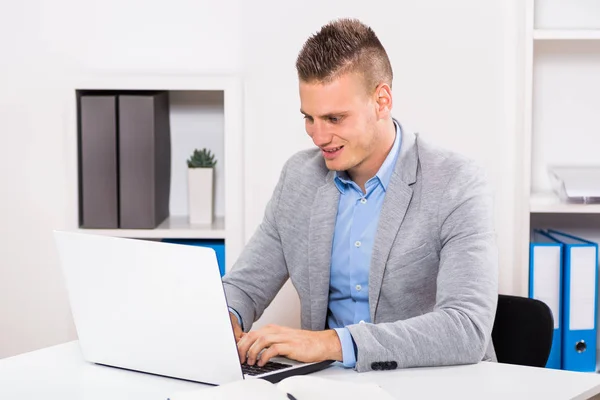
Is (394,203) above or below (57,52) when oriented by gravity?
below

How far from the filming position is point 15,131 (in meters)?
2.64

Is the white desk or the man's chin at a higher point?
the man's chin

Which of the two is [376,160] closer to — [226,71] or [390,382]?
[390,382]

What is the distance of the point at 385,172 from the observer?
1927mm

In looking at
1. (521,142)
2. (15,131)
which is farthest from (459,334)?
(15,131)

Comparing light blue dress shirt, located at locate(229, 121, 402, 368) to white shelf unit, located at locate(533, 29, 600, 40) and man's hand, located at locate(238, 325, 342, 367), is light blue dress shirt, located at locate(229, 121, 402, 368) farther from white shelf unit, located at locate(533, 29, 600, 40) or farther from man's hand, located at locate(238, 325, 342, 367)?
white shelf unit, located at locate(533, 29, 600, 40)

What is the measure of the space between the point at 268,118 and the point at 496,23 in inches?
27.3

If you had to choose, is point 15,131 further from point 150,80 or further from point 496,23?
point 496,23

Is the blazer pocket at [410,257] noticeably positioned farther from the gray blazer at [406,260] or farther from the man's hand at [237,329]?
the man's hand at [237,329]

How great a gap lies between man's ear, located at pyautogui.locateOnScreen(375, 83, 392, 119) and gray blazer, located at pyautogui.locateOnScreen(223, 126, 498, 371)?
0.09 metres

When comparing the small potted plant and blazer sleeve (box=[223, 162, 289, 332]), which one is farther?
the small potted plant

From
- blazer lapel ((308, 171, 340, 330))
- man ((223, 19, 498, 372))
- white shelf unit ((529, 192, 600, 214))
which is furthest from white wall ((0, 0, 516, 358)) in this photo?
blazer lapel ((308, 171, 340, 330))

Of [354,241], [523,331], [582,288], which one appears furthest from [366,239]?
[582,288]

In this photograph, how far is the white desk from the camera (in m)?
1.41
